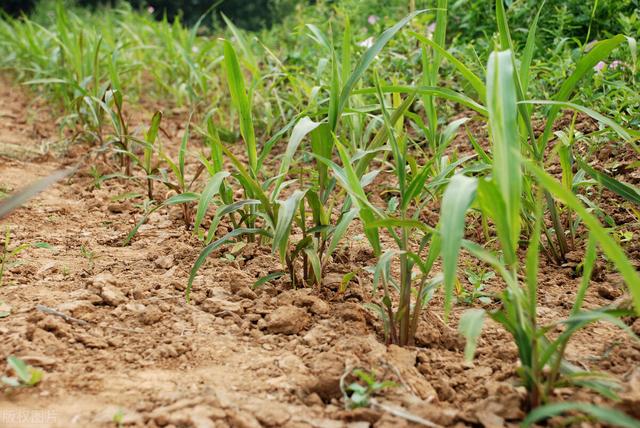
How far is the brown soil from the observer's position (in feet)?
3.95

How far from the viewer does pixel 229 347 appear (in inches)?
58.6

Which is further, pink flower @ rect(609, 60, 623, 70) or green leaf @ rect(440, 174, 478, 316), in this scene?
pink flower @ rect(609, 60, 623, 70)

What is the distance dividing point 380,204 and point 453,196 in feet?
4.59

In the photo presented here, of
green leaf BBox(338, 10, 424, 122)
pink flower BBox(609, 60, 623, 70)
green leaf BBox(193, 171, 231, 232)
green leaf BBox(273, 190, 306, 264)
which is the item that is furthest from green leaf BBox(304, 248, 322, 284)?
pink flower BBox(609, 60, 623, 70)

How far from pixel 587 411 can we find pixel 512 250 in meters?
0.28

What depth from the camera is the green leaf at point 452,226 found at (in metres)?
1.03

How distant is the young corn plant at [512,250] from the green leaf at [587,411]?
0.24 ft

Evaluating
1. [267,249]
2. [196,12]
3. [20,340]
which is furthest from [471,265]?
[196,12]

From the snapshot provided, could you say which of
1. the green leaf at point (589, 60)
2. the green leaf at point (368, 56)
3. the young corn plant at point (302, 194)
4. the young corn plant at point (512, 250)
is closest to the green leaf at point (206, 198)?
the young corn plant at point (302, 194)

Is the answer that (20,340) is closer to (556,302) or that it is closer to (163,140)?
(556,302)

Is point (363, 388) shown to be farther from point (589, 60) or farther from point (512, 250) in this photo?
point (589, 60)

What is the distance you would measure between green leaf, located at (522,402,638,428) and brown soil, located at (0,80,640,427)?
3.0 inches

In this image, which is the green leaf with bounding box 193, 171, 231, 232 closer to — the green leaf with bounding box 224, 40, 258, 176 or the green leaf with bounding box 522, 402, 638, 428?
the green leaf with bounding box 224, 40, 258, 176

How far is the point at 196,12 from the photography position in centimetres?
975
